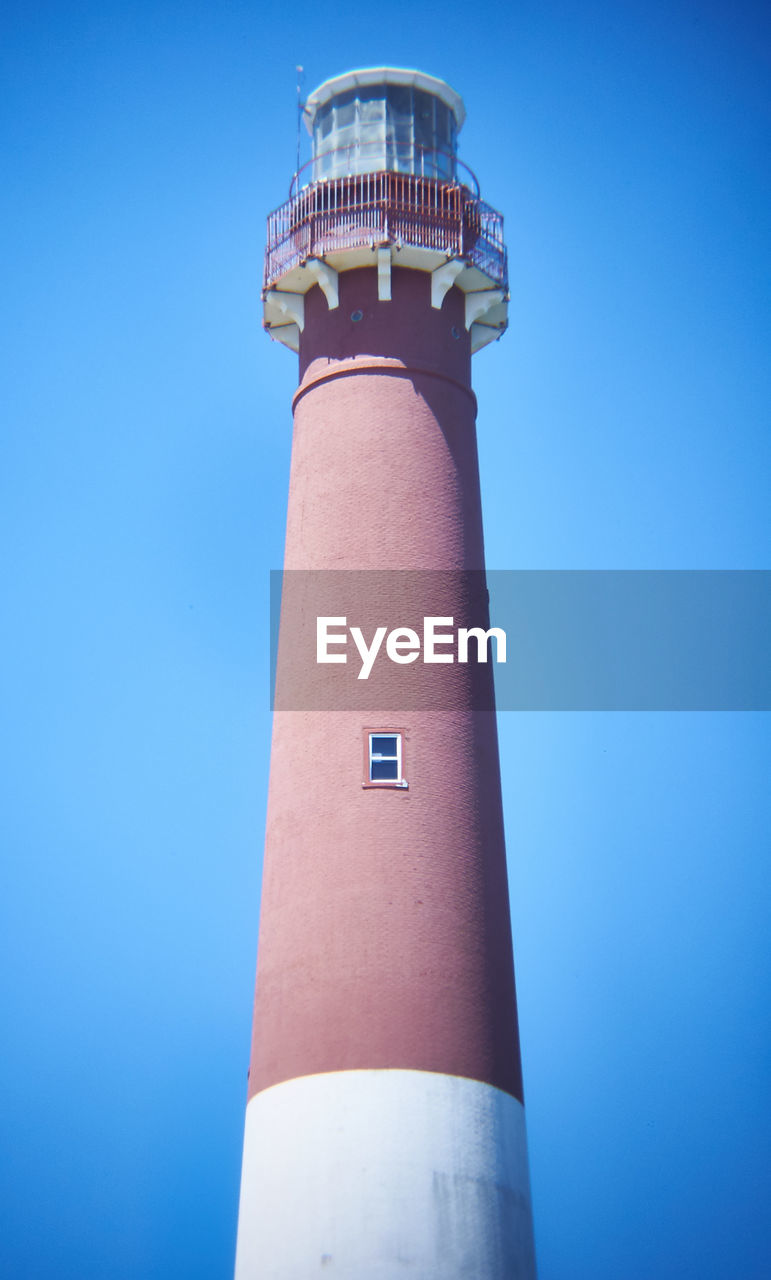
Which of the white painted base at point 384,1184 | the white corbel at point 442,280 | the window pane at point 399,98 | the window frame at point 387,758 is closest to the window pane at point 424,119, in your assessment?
the window pane at point 399,98

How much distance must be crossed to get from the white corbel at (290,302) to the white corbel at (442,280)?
2182 millimetres

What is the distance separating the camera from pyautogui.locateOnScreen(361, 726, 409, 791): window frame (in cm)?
2186

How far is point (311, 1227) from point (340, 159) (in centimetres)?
1579

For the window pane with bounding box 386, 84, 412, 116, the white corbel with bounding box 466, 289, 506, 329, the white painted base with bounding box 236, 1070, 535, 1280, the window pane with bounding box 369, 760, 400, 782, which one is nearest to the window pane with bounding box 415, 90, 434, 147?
the window pane with bounding box 386, 84, 412, 116

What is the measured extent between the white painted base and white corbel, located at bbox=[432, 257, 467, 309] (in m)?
11.5

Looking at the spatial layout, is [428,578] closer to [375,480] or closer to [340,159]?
[375,480]

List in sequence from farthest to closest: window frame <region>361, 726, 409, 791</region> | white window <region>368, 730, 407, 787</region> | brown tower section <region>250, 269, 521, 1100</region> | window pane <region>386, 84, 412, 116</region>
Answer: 1. window pane <region>386, 84, 412, 116</region>
2. white window <region>368, 730, 407, 787</region>
3. window frame <region>361, 726, 409, 791</region>
4. brown tower section <region>250, 269, 521, 1100</region>

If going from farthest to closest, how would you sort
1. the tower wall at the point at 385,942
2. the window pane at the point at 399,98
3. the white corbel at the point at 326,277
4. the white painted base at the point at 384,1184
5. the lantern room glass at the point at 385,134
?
the window pane at the point at 399,98
the lantern room glass at the point at 385,134
the white corbel at the point at 326,277
the tower wall at the point at 385,942
the white painted base at the point at 384,1184

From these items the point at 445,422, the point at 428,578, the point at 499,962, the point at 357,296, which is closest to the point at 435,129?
the point at 357,296

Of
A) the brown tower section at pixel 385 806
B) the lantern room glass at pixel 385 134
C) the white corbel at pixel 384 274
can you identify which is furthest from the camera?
the lantern room glass at pixel 385 134

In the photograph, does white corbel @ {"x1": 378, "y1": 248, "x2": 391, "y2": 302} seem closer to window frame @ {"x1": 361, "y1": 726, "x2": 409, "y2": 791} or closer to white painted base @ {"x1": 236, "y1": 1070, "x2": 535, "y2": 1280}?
window frame @ {"x1": 361, "y1": 726, "x2": 409, "y2": 791}

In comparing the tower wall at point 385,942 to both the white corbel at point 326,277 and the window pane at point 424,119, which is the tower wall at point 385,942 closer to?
the white corbel at point 326,277

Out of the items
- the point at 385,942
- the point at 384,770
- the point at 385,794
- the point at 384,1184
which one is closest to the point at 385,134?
the point at 384,770

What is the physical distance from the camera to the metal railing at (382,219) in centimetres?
2489
